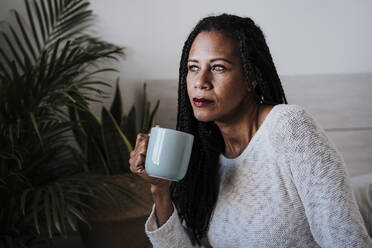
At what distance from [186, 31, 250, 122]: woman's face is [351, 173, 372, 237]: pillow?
59cm

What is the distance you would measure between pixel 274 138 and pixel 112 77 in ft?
4.34

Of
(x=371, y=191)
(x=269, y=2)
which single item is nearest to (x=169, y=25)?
(x=269, y=2)

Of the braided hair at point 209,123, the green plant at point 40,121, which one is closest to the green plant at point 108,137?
the green plant at point 40,121

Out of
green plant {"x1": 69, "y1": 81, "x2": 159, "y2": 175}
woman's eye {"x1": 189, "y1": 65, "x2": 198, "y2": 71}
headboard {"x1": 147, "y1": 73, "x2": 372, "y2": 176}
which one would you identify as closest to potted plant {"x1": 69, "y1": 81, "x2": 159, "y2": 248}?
green plant {"x1": 69, "y1": 81, "x2": 159, "y2": 175}

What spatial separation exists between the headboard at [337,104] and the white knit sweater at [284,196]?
988 mm

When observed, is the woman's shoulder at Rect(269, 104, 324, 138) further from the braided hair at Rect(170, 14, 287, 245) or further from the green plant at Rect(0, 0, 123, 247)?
the green plant at Rect(0, 0, 123, 247)

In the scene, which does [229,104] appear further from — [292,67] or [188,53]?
[292,67]

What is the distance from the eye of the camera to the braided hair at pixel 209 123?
863mm

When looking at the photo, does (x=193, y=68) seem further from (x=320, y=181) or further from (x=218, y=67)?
(x=320, y=181)

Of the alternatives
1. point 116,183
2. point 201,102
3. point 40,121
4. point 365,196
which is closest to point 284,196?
point 201,102

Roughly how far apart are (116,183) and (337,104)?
1206 millimetres

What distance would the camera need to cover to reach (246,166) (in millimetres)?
879

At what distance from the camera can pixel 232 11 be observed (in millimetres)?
1940

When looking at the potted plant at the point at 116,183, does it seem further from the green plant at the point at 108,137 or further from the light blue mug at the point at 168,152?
the light blue mug at the point at 168,152
